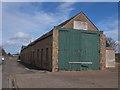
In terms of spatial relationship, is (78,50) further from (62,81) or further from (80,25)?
(62,81)

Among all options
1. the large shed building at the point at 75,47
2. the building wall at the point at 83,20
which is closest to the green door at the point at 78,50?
the large shed building at the point at 75,47

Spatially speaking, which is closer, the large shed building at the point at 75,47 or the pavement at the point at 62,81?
the pavement at the point at 62,81

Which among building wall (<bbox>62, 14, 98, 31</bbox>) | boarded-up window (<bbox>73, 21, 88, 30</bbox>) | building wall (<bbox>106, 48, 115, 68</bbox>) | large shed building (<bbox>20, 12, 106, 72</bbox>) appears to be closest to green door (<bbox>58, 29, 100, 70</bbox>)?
large shed building (<bbox>20, 12, 106, 72</bbox>)

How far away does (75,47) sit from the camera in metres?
25.8

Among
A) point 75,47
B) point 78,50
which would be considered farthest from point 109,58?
point 75,47

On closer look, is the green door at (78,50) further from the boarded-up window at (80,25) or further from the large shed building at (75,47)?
the boarded-up window at (80,25)

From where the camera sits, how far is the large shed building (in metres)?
24.7

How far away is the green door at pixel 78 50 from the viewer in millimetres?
25016

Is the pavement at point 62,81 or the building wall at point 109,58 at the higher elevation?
the building wall at point 109,58

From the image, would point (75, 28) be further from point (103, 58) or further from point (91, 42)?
point (103, 58)

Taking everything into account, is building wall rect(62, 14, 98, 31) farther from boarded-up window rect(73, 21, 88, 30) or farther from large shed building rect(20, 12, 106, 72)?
boarded-up window rect(73, 21, 88, 30)

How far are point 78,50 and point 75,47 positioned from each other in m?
0.52

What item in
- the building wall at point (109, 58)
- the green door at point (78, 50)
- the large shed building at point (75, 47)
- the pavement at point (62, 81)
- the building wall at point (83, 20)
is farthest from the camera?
the building wall at point (109, 58)

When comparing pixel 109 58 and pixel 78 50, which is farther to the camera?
pixel 109 58
